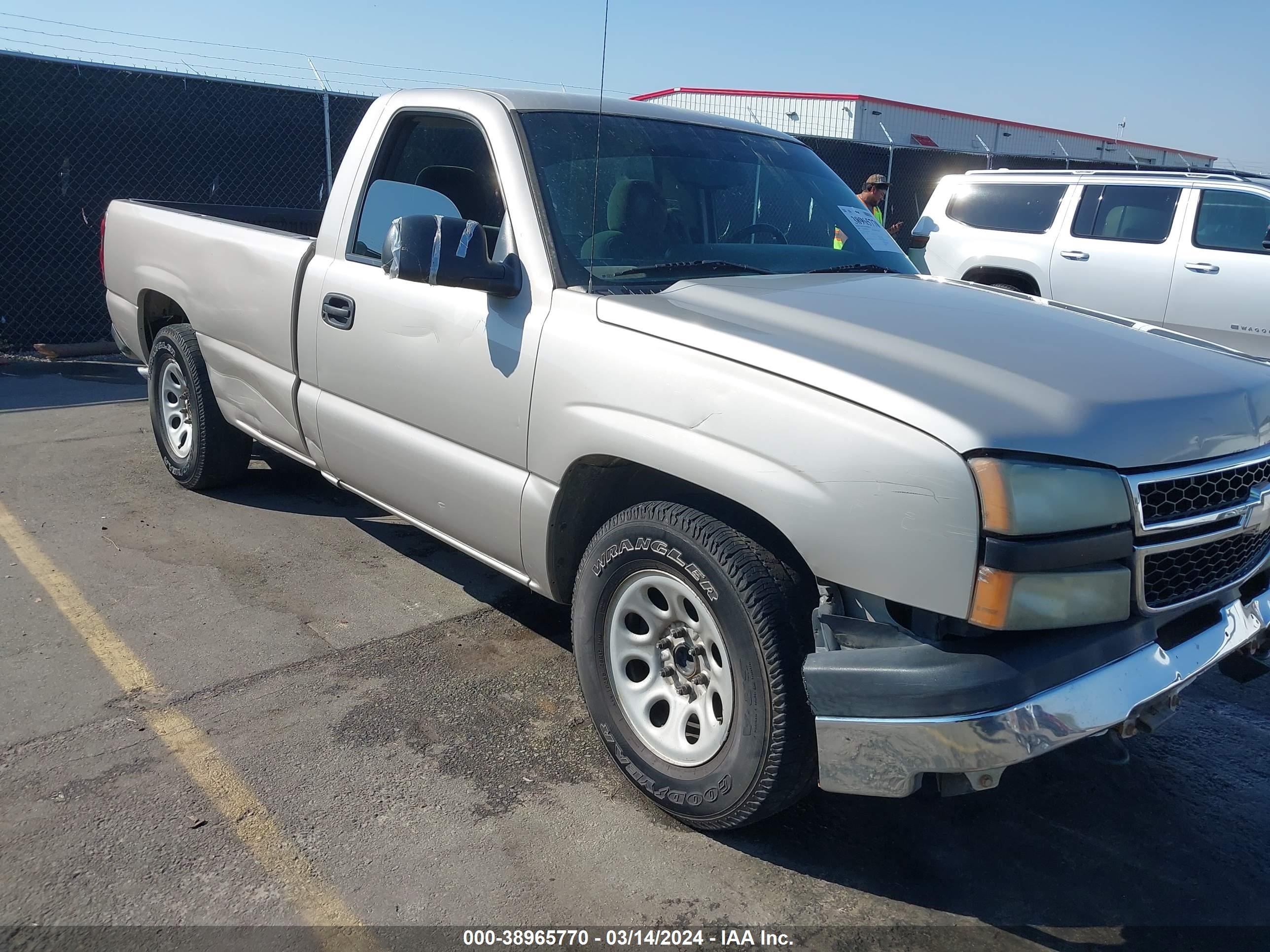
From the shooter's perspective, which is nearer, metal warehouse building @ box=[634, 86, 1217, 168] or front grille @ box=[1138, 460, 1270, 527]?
front grille @ box=[1138, 460, 1270, 527]

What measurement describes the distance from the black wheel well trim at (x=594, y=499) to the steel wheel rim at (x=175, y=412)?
2.97m

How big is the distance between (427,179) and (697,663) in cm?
222

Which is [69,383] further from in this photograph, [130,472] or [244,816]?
[244,816]

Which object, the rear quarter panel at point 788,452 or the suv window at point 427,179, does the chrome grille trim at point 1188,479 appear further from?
the suv window at point 427,179

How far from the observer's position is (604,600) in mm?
3031

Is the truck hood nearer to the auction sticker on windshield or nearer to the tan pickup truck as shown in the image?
the tan pickup truck

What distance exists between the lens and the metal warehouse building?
2450 centimetres

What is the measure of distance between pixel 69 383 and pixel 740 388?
753 centimetres

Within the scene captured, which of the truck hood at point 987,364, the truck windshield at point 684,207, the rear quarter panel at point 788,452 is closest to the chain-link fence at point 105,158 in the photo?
the truck windshield at point 684,207

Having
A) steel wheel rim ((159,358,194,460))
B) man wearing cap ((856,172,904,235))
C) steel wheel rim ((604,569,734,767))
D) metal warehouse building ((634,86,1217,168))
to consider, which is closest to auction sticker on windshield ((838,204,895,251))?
steel wheel rim ((604,569,734,767))

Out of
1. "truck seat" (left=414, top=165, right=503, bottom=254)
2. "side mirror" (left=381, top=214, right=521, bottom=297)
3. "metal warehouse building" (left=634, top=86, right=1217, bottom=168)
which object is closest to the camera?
"side mirror" (left=381, top=214, right=521, bottom=297)

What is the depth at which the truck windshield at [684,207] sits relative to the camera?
3.36 m

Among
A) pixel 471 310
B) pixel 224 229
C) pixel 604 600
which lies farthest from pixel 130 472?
pixel 604 600

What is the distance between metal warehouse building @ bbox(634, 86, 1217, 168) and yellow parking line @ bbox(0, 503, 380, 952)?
20.3 metres
